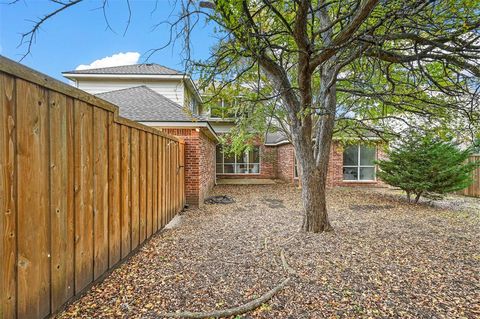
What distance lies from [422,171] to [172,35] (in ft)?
27.0

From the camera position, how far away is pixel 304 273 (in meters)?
3.07

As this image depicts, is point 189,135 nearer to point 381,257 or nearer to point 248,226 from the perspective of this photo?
point 248,226

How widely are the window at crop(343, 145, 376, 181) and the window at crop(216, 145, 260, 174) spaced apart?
5719mm

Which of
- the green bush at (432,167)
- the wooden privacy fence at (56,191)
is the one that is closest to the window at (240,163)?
the green bush at (432,167)

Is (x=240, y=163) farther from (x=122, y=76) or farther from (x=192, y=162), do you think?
(x=192, y=162)

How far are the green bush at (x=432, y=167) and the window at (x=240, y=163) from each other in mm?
9810

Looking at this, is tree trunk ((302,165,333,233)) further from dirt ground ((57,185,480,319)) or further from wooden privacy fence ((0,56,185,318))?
wooden privacy fence ((0,56,185,318))

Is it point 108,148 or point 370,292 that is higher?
point 108,148

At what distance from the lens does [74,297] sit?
2281 mm

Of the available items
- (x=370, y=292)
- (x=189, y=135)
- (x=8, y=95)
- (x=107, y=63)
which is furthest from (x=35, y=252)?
(x=107, y=63)

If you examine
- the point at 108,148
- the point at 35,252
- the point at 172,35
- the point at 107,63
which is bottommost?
the point at 35,252

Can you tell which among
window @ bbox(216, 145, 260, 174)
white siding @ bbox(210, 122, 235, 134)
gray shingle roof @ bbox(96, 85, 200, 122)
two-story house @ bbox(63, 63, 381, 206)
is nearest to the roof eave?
two-story house @ bbox(63, 63, 381, 206)

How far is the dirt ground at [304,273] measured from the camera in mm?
2375

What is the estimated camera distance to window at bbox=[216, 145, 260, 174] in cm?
1705
